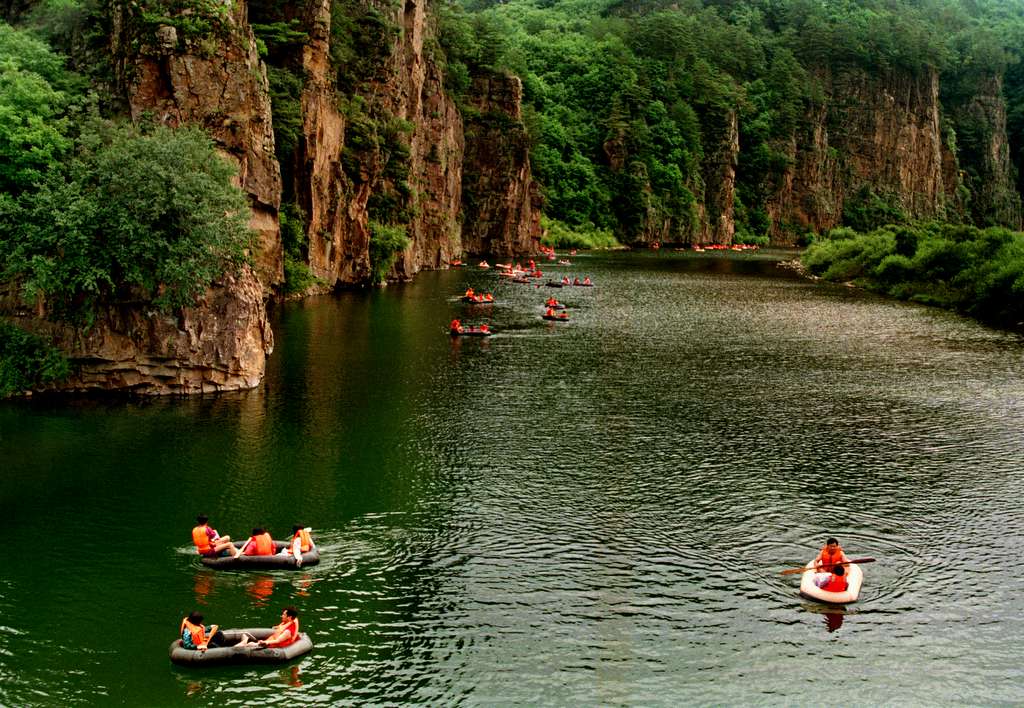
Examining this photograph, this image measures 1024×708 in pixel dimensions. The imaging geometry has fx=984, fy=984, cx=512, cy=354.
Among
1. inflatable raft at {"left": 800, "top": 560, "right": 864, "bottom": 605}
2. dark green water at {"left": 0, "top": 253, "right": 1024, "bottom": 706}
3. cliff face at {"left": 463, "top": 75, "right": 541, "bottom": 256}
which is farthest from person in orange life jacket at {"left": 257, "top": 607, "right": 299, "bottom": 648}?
cliff face at {"left": 463, "top": 75, "right": 541, "bottom": 256}

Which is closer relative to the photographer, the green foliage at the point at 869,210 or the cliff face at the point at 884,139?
the green foliage at the point at 869,210

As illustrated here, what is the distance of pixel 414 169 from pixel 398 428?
66394 millimetres

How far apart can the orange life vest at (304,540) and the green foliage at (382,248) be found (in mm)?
59013

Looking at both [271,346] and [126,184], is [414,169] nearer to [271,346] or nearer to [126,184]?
[271,346]

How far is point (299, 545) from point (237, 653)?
460 centimetres

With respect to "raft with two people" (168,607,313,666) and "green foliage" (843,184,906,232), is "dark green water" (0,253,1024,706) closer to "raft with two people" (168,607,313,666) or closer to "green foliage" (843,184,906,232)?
"raft with two people" (168,607,313,666)

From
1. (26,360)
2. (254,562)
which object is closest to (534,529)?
(254,562)

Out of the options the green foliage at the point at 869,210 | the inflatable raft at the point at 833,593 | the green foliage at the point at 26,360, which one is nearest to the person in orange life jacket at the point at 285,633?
the inflatable raft at the point at 833,593

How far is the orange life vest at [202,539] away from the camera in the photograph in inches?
931

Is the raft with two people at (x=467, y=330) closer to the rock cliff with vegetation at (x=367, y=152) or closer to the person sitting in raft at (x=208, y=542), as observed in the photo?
the rock cliff with vegetation at (x=367, y=152)

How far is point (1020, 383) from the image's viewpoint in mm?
45938

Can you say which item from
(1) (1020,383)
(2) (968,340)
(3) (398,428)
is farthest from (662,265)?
(3) (398,428)

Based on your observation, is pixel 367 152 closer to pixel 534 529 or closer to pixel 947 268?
pixel 947 268

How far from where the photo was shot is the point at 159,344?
38.7m
